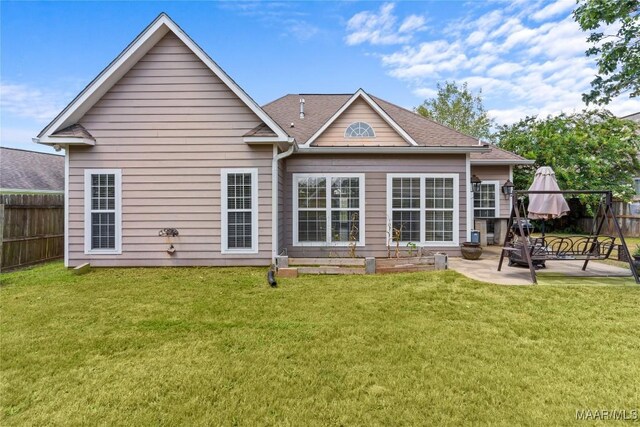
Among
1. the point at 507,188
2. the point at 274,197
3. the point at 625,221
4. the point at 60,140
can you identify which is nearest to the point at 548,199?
the point at 507,188

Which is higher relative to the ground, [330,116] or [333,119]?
[330,116]

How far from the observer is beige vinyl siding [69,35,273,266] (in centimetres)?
752

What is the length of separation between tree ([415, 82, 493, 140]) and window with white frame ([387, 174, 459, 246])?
2223cm

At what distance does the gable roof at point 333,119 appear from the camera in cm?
922

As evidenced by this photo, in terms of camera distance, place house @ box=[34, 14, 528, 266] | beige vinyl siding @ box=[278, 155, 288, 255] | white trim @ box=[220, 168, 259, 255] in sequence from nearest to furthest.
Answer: house @ box=[34, 14, 528, 266] → white trim @ box=[220, 168, 259, 255] → beige vinyl siding @ box=[278, 155, 288, 255]

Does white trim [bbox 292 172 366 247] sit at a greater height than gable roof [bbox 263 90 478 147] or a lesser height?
lesser

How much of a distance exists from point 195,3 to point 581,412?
43.9 feet

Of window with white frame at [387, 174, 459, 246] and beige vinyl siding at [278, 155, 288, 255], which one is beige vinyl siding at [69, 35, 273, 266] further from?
window with white frame at [387, 174, 459, 246]

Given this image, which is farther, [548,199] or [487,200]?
[487,200]

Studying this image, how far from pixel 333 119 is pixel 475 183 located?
22.0 feet

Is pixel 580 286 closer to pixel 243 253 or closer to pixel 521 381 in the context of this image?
pixel 521 381

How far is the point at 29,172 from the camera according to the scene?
1622 cm

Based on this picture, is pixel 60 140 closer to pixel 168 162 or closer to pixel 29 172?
pixel 168 162

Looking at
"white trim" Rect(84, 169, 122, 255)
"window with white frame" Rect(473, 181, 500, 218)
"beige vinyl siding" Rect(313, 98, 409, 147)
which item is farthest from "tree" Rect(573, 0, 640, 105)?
"white trim" Rect(84, 169, 122, 255)
